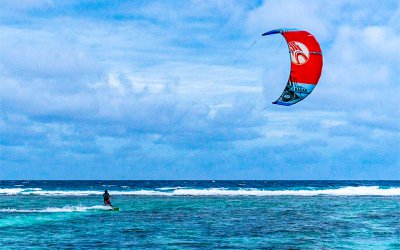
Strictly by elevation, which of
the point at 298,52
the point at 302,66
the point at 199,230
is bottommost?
the point at 199,230

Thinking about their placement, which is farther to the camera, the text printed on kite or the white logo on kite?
the white logo on kite

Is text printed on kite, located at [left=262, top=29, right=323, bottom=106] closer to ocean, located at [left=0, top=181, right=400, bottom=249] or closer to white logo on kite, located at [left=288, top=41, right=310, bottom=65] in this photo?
white logo on kite, located at [left=288, top=41, right=310, bottom=65]

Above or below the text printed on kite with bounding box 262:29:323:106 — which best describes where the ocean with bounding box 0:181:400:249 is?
below

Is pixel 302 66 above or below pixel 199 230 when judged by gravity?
above

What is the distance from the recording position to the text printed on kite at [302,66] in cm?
1688

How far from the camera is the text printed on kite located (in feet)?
55.4

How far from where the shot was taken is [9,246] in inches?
663

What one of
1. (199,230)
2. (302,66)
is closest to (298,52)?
(302,66)

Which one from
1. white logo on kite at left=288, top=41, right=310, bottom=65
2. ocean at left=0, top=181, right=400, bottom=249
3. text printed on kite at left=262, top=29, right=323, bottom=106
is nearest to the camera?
text printed on kite at left=262, top=29, right=323, bottom=106

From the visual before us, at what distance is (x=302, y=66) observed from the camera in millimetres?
17109

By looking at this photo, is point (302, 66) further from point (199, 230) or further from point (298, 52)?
point (199, 230)

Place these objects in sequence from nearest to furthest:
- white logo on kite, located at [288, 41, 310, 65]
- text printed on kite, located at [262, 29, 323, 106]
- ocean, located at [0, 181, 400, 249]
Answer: text printed on kite, located at [262, 29, 323, 106], white logo on kite, located at [288, 41, 310, 65], ocean, located at [0, 181, 400, 249]

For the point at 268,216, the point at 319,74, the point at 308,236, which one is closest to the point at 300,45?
the point at 319,74

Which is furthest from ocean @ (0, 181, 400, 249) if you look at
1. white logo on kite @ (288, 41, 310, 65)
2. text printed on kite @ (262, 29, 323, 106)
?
white logo on kite @ (288, 41, 310, 65)
